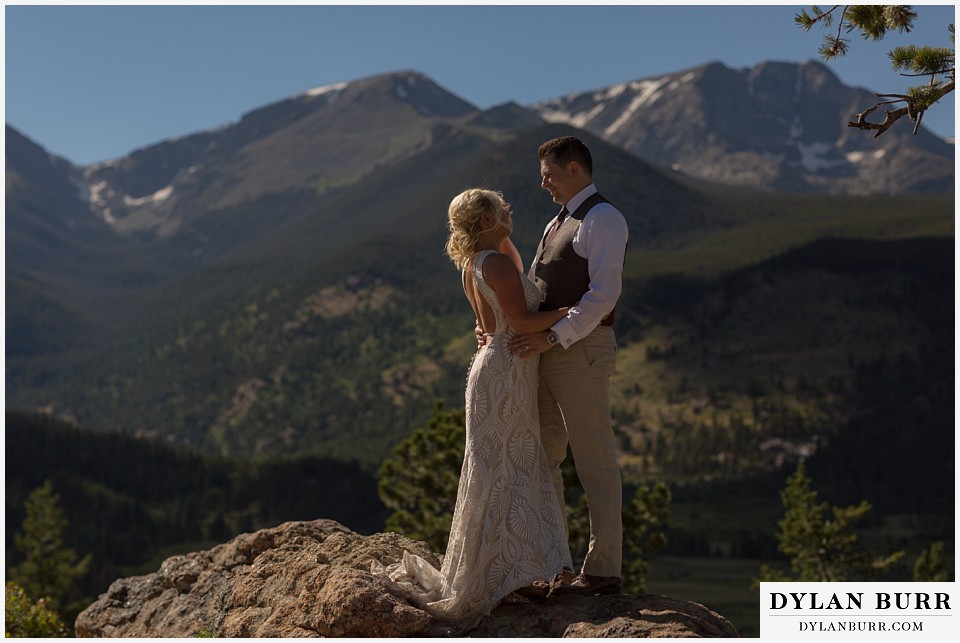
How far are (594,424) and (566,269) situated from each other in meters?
1.44

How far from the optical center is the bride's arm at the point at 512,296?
9.57 meters

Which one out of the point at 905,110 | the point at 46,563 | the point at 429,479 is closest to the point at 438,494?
the point at 429,479

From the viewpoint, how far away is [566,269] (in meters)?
9.77

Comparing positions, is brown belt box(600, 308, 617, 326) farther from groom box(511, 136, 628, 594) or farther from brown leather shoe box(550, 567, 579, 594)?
brown leather shoe box(550, 567, 579, 594)

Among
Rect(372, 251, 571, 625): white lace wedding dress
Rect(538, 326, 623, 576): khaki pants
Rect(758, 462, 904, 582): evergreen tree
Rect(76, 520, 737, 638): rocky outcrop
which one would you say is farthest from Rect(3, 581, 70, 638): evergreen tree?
Rect(758, 462, 904, 582): evergreen tree

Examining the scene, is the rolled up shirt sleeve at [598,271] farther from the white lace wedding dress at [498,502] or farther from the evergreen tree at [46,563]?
the evergreen tree at [46,563]

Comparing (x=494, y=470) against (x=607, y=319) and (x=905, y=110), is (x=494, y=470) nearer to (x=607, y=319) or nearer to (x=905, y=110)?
(x=607, y=319)

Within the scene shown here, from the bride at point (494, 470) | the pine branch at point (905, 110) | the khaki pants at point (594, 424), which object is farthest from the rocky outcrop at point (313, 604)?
the pine branch at point (905, 110)

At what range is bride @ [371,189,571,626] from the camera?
980 cm

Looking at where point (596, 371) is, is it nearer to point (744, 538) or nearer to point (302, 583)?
point (302, 583)

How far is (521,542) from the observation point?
390 inches

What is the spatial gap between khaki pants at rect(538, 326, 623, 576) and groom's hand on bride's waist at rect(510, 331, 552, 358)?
24cm

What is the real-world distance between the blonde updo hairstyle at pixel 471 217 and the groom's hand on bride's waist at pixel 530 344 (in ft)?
2.87

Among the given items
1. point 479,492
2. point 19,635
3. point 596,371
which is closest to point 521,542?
point 479,492
